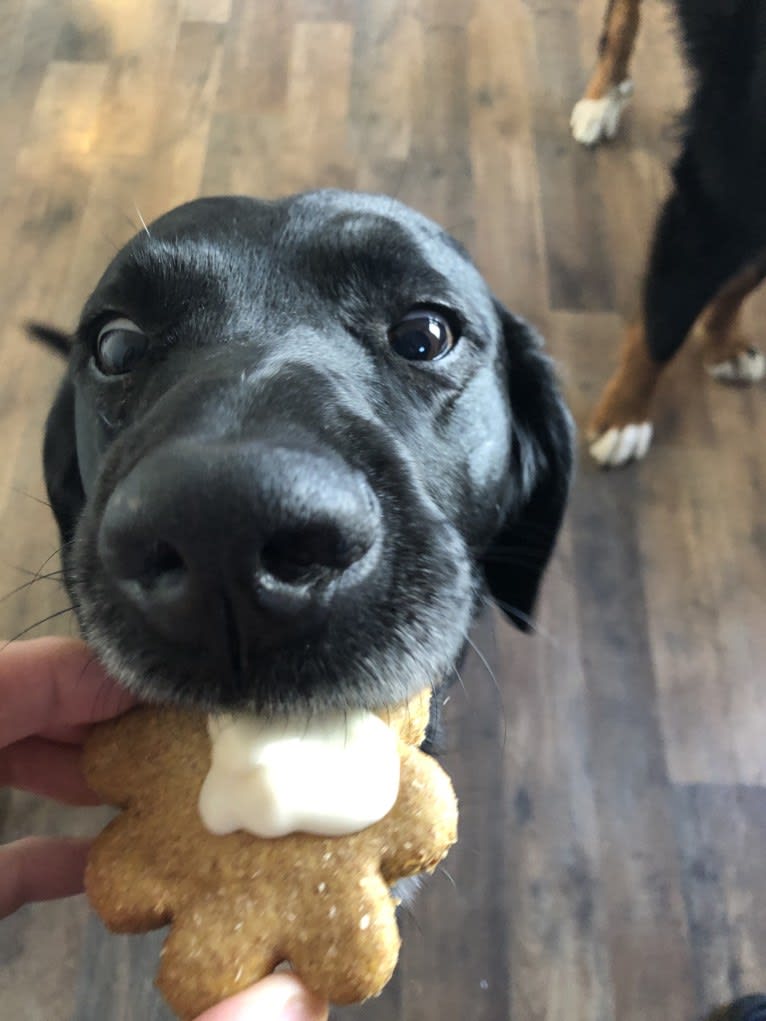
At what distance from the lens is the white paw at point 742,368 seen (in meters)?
2.18

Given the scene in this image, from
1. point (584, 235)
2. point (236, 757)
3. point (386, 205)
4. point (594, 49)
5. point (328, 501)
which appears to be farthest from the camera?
point (594, 49)

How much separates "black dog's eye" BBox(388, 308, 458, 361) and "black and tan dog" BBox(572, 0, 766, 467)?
74 centimetres

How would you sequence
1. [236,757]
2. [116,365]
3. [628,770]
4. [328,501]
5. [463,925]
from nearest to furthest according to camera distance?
1. [328,501]
2. [236,757]
3. [116,365]
4. [463,925]
5. [628,770]

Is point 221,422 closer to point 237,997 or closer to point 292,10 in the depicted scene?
point 237,997

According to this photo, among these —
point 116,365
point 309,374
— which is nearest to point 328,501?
point 309,374

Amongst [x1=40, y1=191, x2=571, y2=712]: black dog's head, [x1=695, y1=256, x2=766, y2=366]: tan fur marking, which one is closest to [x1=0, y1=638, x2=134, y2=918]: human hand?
[x1=40, y1=191, x2=571, y2=712]: black dog's head

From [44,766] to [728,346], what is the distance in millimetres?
1909

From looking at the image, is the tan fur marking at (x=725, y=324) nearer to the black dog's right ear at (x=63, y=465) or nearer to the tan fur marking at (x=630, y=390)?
the tan fur marking at (x=630, y=390)

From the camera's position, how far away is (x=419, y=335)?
1146 mm

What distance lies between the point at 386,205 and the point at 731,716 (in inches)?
53.1

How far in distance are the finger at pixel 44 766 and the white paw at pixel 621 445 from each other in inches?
56.3

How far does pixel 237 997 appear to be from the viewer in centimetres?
73

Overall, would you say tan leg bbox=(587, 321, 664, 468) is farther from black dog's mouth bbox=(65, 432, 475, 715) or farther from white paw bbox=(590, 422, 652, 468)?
black dog's mouth bbox=(65, 432, 475, 715)

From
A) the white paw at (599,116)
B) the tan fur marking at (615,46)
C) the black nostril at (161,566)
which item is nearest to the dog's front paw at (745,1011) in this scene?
the black nostril at (161,566)
